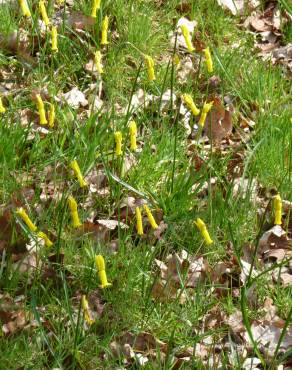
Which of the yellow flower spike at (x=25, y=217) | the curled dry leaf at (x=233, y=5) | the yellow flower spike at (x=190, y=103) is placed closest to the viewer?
the yellow flower spike at (x=25, y=217)

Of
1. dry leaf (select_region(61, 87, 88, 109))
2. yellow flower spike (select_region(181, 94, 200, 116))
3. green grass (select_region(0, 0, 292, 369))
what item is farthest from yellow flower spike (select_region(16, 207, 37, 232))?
dry leaf (select_region(61, 87, 88, 109))

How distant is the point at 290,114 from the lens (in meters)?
4.73

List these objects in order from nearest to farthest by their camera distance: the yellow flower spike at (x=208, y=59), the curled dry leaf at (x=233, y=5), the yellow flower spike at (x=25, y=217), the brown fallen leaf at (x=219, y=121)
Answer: the yellow flower spike at (x=25, y=217), the yellow flower spike at (x=208, y=59), the brown fallen leaf at (x=219, y=121), the curled dry leaf at (x=233, y=5)

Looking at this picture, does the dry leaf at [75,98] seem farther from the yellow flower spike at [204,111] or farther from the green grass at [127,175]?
the yellow flower spike at [204,111]

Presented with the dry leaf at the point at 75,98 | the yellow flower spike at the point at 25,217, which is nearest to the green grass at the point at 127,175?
the dry leaf at the point at 75,98

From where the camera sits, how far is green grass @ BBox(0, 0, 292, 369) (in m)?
3.68

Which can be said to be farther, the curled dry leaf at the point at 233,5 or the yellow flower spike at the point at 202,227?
the curled dry leaf at the point at 233,5

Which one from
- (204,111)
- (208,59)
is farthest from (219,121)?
(204,111)

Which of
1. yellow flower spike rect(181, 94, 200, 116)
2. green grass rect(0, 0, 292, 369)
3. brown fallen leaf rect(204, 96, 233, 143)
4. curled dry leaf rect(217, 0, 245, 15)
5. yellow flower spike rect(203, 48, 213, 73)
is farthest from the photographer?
curled dry leaf rect(217, 0, 245, 15)

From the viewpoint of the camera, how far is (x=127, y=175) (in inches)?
174

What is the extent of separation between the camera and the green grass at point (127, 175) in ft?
12.1

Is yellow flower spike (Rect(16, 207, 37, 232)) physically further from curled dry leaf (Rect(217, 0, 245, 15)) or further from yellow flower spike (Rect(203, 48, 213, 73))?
curled dry leaf (Rect(217, 0, 245, 15))

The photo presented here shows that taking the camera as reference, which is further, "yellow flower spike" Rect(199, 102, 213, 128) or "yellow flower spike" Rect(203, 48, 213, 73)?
"yellow flower spike" Rect(203, 48, 213, 73)

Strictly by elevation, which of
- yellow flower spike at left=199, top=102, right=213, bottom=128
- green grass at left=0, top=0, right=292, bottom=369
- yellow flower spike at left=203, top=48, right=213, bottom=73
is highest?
yellow flower spike at left=203, top=48, right=213, bottom=73
